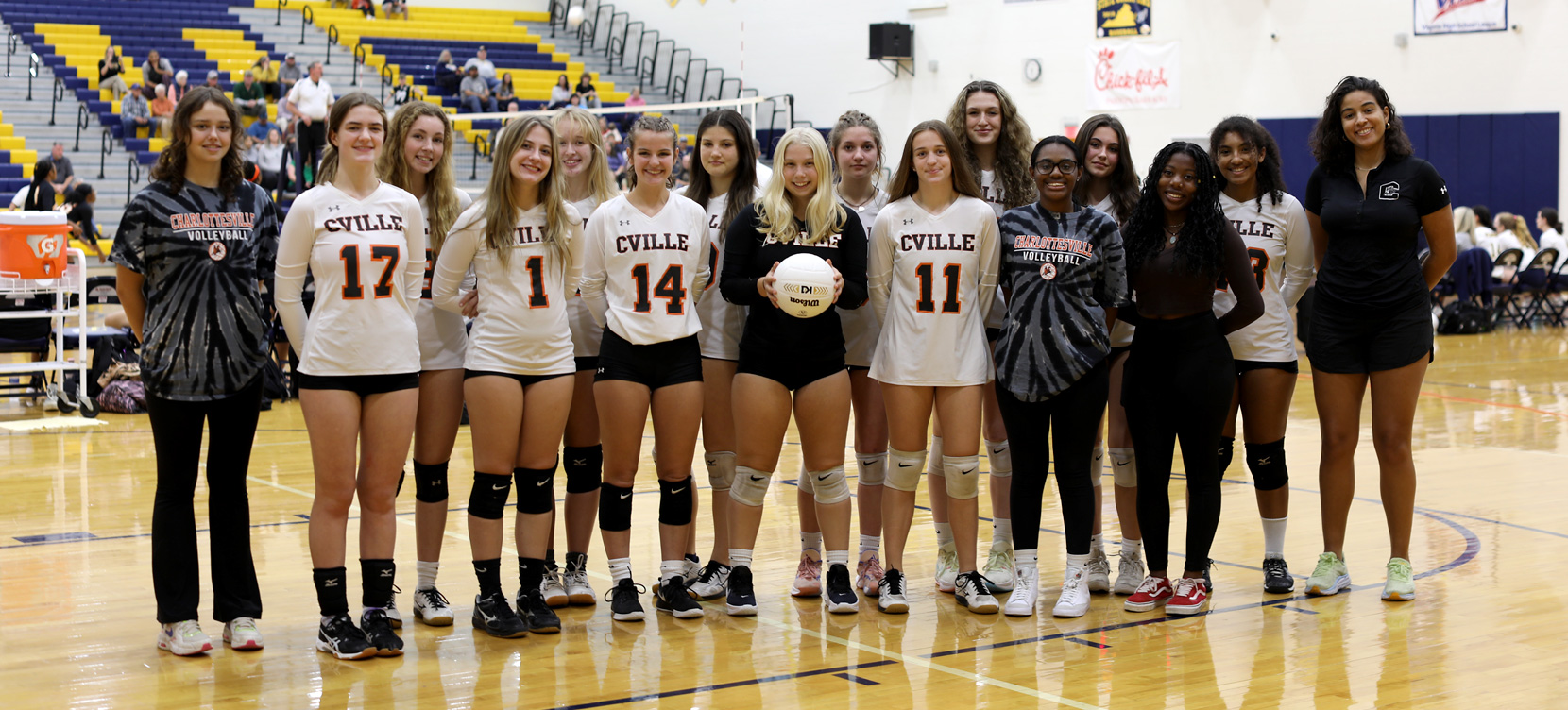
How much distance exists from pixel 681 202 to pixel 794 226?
377mm

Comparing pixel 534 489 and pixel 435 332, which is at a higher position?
pixel 435 332

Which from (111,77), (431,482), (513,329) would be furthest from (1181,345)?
(111,77)

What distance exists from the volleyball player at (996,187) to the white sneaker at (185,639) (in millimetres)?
2396

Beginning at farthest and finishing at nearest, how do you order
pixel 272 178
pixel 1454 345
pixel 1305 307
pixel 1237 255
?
pixel 272 178
pixel 1454 345
pixel 1305 307
pixel 1237 255

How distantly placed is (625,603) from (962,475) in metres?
1.16

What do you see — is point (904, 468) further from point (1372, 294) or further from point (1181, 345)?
point (1372, 294)

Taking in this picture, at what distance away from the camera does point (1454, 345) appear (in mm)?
14500

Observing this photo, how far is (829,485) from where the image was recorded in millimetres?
4672

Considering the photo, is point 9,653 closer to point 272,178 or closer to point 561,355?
point 561,355

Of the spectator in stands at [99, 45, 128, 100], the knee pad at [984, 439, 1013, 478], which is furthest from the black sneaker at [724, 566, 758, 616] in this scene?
the spectator in stands at [99, 45, 128, 100]

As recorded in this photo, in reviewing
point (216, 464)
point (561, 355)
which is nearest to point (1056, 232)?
point (561, 355)

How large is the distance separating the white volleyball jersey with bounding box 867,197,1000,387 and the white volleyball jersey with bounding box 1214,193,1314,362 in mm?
855

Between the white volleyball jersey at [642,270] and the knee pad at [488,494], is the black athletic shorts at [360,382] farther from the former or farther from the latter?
the white volleyball jersey at [642,270]

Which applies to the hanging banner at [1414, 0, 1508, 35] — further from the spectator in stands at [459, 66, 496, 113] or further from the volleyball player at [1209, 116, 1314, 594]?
the volleyball player at [1209, 116, 1314, 594]
